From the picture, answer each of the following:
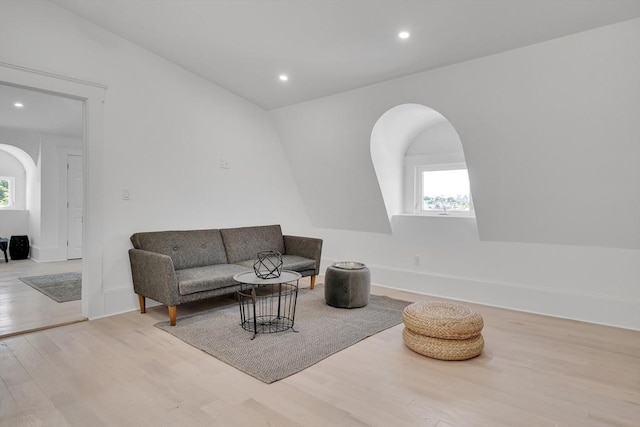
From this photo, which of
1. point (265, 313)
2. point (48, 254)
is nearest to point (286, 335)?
point (265, 313)

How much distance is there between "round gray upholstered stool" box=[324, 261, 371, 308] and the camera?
382 cm

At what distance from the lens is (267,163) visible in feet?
17.1

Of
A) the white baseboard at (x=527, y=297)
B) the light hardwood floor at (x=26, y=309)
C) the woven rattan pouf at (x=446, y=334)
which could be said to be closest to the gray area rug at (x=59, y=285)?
the light hardwood floor at (x=26, y=309)

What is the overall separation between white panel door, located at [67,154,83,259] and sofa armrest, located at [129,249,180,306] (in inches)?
164

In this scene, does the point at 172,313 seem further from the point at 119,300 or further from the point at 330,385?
the point at 330,385

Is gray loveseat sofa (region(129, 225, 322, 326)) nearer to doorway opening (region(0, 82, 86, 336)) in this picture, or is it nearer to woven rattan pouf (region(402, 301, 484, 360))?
woven rattan pouf (region(402, 301, 484, 360))

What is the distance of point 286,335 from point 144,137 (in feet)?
8.11

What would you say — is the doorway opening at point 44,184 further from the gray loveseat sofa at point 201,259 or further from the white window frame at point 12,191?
the gray loveseat sofa at point 201,259

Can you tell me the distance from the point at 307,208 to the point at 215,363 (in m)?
3.41

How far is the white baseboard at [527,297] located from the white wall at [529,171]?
11 millimetres

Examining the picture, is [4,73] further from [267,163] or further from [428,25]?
[428,25]

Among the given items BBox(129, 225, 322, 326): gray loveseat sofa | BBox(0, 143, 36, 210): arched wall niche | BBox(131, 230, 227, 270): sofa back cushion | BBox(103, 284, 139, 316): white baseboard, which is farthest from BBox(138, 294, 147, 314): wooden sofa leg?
BBox(0, 143, 36, 210): arched wall niche

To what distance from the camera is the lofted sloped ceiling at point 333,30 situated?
254 centimetres

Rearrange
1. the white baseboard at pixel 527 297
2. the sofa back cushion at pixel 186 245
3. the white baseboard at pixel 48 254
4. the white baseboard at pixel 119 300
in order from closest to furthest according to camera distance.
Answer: the white baseboard at pixel 527 297
the white baseboard at pixel 119 300
the sofa back cushion at pixel 186 245
the white baseboard at pixel 48 254
